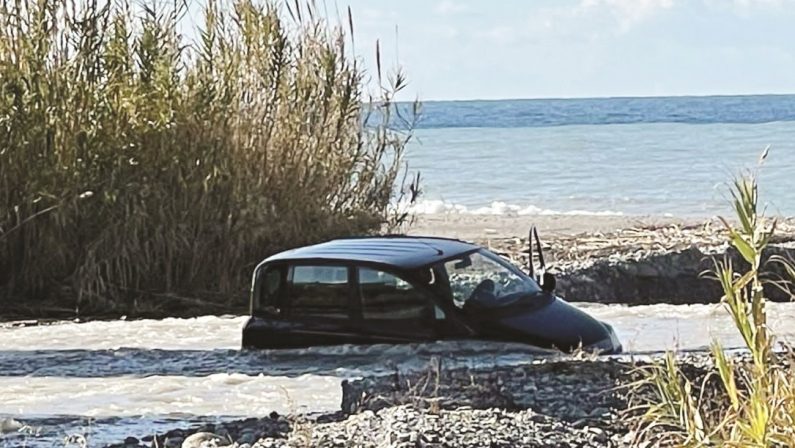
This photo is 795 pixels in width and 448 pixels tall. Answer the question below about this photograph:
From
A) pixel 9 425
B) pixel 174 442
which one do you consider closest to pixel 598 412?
pixel 174 442

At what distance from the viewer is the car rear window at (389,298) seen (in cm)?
1030

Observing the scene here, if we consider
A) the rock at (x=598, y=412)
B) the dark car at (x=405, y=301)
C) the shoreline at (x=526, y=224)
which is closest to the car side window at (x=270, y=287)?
the dark car at (x=405, y=301)

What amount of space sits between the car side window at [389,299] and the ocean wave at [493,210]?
17.0 metres

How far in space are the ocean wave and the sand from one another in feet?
2.53

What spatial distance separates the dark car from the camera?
402 inches

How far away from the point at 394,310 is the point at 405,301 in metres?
0.12

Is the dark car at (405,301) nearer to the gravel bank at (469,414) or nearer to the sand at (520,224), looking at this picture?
the gravel bank at (469,414)

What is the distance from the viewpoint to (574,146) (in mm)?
50219

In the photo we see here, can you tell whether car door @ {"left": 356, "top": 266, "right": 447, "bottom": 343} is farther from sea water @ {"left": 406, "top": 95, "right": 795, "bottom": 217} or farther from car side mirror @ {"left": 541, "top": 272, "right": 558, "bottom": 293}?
sea water @ {"left": 406, "top": 95, "right": 795, "bottom": 217}

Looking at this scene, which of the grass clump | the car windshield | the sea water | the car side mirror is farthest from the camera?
the sea water

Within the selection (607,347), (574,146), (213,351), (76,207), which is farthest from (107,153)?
(574,146)

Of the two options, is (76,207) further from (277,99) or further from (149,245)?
(277,99)

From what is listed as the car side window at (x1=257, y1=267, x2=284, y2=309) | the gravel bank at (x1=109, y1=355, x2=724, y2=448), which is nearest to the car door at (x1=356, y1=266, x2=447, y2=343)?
the car side window at (x1=257, y1=267, x2=284, y2=309)

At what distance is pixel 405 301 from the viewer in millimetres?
10367
